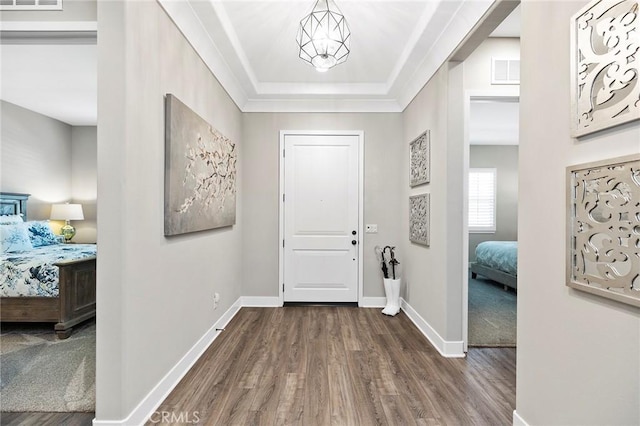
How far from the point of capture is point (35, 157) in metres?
4.92

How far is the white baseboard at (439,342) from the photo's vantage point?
2.68 metres

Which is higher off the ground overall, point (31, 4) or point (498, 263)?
point (31, 4)

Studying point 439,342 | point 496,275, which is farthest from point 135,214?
point 496,275

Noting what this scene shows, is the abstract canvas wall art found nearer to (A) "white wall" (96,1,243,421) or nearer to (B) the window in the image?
(A) "white wall" (96,1,243,421)

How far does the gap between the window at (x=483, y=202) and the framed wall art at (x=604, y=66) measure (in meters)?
5.98

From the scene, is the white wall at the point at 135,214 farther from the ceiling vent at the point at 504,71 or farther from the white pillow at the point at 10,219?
the white pillow at the point at 10,219

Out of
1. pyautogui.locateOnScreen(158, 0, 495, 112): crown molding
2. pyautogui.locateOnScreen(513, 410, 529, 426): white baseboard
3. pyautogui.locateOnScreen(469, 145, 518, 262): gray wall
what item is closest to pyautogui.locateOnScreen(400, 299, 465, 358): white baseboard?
pyautogui.locateOnScreen(513, 410, 529, 426): white baseboard

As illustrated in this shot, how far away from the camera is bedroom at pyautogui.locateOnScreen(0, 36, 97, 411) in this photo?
225 centimetres

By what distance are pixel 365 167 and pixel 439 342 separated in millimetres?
2246

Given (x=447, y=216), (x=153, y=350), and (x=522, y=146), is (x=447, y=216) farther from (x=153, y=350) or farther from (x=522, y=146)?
(x=153, y=350)

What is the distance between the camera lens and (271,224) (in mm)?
4176

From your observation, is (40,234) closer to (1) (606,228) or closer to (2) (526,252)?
(2) (526,252)

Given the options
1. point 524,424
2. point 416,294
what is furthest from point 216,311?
point 524,424

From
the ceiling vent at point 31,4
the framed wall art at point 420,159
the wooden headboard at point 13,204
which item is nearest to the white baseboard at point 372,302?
the framed wall art at point 420,159
